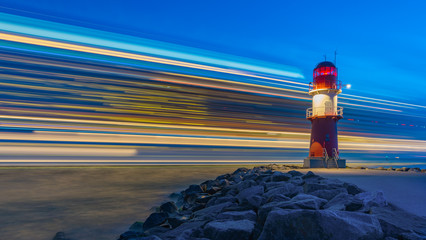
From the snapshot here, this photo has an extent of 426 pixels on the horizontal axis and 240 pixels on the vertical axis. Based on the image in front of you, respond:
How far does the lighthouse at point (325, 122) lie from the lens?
11117 millimetres

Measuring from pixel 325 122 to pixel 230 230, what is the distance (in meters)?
10.1

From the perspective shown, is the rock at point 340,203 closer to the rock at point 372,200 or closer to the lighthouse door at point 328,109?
the rock at point 372,200

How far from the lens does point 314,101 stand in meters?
11.7

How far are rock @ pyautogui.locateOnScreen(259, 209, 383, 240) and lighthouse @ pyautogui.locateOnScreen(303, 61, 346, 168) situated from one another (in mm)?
9543

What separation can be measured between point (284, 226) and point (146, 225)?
2.41m

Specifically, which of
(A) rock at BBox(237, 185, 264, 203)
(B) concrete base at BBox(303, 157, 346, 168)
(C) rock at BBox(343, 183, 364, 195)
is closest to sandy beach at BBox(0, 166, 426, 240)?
(C) rock at BBox(343, 183, 364, 195)

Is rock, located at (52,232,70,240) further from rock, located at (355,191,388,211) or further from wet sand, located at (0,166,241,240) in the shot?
rock, located at (355,191,388,211)

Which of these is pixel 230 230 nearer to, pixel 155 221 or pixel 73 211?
pixel 155 221

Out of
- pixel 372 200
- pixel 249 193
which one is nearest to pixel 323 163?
pixel 249 193

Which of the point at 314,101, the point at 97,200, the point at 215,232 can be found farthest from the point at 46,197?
the point at 314,101

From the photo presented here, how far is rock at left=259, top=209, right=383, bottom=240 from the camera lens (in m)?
1.94

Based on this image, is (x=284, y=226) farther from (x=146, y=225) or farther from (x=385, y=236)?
(x=146, y=225)

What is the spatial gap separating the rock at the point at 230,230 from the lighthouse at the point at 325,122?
31.0ft

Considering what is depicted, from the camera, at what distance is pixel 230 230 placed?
7.57ft
